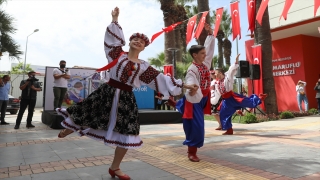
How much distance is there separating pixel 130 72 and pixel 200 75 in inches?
52.0

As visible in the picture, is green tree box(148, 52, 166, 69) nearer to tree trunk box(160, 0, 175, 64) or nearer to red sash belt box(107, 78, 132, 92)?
tree trunk box(160, 0, 175, 64)

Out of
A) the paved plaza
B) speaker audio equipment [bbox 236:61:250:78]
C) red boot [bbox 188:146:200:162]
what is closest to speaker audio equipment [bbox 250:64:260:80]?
speaker audio equipment [bbox 236:61:250:78]

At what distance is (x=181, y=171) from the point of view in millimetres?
2982

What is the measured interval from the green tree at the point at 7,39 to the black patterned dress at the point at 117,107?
858 centimetres

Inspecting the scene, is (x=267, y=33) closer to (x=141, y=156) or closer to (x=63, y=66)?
(x=63, y=66)

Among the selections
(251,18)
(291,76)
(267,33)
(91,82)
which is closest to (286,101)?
(291,76)

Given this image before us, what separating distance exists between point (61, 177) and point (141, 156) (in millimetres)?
1297

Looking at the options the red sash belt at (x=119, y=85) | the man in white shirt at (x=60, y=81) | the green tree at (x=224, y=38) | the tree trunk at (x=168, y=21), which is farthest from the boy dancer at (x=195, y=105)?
the green tree at (x=224, y=38)

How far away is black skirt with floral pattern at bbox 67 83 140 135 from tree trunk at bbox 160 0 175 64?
1217 centimetres

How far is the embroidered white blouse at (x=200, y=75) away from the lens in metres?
3.35

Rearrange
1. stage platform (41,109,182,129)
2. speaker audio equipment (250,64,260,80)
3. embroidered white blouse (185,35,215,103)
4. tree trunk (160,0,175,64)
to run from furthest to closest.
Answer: tree trunk (160,0,175,64)
speaker audio equipment (250,64,260,80)
stage platform (41,109,182,129)
embroidered white blouse (185,35,215,103)

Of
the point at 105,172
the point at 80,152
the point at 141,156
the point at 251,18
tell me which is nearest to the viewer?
the point at 105,172

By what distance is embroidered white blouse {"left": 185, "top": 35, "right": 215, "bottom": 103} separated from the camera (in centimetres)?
335

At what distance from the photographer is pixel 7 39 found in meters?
9.83
